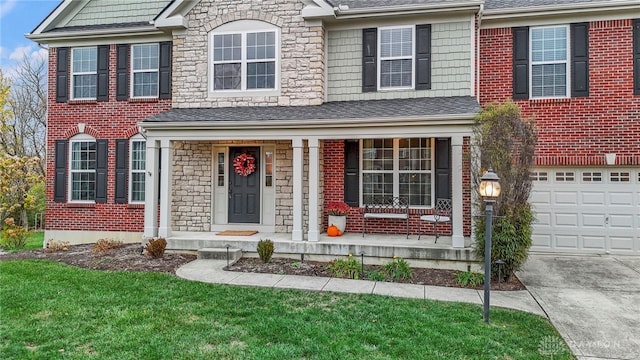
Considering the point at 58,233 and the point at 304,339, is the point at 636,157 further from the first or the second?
the point at 58,233

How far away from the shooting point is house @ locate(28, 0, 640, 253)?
8969 mm

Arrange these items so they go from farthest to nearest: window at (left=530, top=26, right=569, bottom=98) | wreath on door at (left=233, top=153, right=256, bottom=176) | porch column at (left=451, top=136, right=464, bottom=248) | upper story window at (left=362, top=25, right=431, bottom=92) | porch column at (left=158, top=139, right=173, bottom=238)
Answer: wreath on door at (left=233, top=153, right=256, bottom=176) → window at (left=530, top=26, right=569, bottom=98) → upper story window at (left=362, top=25, right=431, bottom=92) → porch column at (left=158, top=139, right=173, bottom=238) → porch column at (left=451, top=136, right=464, bottom=248)

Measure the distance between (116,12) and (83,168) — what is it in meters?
4.55

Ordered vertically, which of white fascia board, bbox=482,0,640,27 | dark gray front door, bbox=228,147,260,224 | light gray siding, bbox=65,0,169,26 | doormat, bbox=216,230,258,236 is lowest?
doormat, bbox=216,230,258,236

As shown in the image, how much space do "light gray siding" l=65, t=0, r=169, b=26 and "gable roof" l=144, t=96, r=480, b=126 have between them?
11.7 ft

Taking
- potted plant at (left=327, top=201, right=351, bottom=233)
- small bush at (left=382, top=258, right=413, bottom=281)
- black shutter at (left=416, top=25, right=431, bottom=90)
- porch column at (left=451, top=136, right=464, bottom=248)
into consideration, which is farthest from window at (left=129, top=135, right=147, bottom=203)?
porch column at (left=451, top=136, right=464, bottom=248)

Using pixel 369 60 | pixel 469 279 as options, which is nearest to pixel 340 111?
pixel 369 60

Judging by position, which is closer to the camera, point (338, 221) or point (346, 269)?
point (346, 269)

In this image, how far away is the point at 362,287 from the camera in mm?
6609

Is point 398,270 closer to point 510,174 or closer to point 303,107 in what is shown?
point 510,174

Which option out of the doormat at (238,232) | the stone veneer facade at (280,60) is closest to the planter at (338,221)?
the doormat at (238,232)

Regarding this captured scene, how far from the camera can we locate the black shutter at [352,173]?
31.8ft

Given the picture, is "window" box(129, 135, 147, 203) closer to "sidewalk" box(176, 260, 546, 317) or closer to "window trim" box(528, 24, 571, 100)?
"sidewalk" box(176, 260, 546, 317)

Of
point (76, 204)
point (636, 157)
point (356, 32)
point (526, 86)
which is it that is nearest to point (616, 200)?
point (636, 157)
